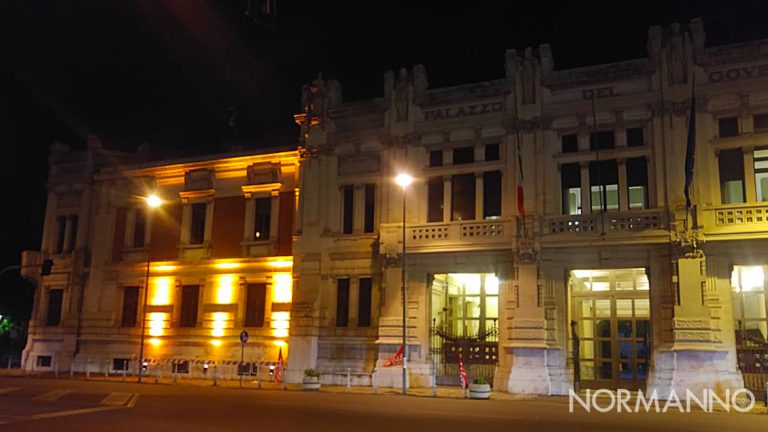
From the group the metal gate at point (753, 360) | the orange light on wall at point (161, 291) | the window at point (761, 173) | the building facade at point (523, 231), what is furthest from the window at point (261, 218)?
the window at point (761, 173)

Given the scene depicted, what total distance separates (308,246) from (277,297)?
3.68 m

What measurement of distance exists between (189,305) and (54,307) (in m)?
9.93

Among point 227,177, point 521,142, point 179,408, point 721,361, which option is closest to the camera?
point 179,408

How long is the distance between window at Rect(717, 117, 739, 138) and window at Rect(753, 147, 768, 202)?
1.19m

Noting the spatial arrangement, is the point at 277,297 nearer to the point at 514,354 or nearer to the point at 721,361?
the point at 514,354

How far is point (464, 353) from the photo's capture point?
31.7 m

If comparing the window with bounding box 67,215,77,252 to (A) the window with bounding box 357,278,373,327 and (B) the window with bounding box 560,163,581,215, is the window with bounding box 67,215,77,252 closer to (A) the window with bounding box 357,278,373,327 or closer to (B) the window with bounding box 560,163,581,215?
(A) the window with bounding box 357,278,373,327

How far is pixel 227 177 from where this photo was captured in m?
39.4

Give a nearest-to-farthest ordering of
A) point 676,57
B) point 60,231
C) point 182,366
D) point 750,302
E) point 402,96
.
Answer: point 750,302 → point 676,57 → point 402,96 → point 182,366 → point 60,231

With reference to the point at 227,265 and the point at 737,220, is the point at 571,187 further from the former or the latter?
the point at 227,265

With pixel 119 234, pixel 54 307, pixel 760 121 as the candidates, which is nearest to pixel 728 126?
pixel 760 121

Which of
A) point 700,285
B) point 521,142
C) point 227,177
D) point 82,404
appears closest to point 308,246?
point 227,177

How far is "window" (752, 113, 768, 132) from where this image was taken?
27328 mm

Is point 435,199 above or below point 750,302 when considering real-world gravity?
above
